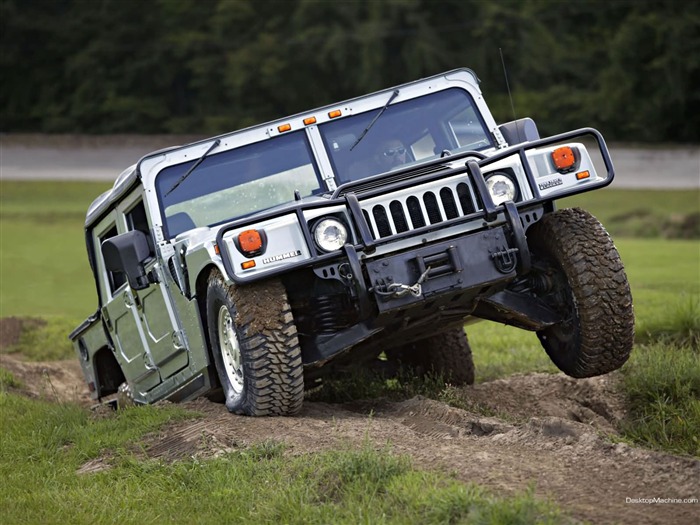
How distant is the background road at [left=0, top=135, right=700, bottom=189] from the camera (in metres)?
26.6

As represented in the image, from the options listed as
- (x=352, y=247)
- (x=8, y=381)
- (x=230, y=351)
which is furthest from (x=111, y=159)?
(x=352, y=247)

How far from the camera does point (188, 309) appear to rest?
26.5 ft

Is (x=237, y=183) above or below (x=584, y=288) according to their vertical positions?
above

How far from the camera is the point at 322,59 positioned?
30531 mm

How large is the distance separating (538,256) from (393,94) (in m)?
1.64

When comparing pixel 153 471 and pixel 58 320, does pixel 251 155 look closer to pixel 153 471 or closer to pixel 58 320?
pixel 153 471

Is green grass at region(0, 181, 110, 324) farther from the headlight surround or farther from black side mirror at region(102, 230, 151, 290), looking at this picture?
the headlight surround

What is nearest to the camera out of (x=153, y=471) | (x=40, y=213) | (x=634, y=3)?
(x=153, y=471)

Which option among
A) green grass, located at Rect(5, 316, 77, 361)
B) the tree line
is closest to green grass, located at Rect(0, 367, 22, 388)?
green grass, located at Rect(5, 316, 77, 361)

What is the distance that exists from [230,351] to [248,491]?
6.65 feet

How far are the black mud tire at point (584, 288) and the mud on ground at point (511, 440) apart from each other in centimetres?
50

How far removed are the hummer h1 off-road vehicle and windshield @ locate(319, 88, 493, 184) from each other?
0.01m

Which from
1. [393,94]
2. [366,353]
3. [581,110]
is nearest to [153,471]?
[366,353]

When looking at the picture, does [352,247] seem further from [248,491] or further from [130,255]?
[130,255]
